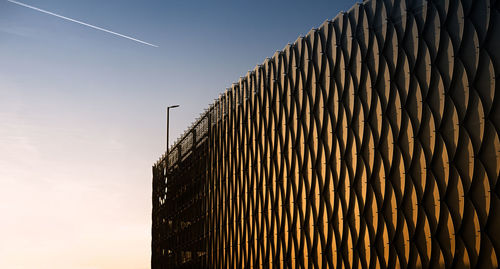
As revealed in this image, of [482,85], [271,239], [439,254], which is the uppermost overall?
[482,85]

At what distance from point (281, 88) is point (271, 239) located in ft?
47.2

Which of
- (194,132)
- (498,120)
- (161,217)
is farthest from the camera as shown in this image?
(161,217)

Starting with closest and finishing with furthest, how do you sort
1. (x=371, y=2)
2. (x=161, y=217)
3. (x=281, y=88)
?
(x=371, y=2) → (x=281, y=88) → (x=161, y=217)

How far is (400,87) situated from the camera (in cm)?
4475

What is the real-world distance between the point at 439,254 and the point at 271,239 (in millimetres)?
25169

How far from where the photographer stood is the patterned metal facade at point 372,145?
38.7 metres

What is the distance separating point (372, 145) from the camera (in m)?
47.4

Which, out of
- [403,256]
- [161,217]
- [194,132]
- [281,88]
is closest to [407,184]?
[403,256]

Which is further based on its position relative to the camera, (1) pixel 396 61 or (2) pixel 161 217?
(2) pixel 161 217

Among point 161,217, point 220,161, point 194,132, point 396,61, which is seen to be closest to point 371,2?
point 396,61

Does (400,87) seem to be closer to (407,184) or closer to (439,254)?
(407,184)

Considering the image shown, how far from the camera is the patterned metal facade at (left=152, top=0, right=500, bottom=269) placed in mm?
38656

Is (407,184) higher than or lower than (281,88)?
lower

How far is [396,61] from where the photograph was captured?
1788 inches
